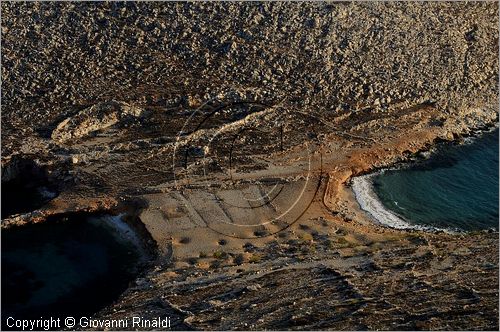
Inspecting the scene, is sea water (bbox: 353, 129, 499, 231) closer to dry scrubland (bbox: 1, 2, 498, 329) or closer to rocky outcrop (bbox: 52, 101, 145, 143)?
dry scrubland (bbox: 1, 2, 498, 329)

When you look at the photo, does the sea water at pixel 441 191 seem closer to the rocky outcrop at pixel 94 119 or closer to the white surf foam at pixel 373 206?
the white surf foam at pixel 373 206

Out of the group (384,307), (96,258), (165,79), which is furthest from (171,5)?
(384,307)

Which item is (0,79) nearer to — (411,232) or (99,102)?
(99,102)

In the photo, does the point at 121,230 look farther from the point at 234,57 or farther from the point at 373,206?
the point at 234,57

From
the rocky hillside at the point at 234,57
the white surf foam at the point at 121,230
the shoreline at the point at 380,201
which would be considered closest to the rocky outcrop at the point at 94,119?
the rocky hillside at the point at 234,57

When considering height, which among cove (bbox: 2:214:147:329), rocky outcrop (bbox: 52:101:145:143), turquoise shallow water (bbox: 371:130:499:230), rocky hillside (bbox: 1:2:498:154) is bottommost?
cove (bbox: 2:214:147:329)

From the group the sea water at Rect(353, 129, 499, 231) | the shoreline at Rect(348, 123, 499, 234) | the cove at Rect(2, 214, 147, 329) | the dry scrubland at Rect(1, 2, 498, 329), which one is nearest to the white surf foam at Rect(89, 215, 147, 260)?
the cove at Rect(2, 214, 147, 329)
